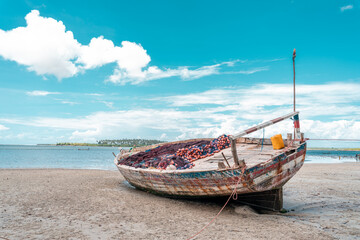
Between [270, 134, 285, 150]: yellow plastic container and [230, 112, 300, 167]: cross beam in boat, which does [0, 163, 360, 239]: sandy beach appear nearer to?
[230, 112, 300, 167]: cross beam in boat

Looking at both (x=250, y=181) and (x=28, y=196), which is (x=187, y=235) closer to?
(x=250, y=181)

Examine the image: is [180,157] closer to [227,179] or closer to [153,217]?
[153,217]

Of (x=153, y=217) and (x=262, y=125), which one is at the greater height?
(x=262, y=125)

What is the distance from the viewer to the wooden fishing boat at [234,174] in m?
6.03

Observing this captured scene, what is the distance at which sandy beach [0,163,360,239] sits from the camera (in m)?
5.61

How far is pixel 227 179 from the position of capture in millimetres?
6176

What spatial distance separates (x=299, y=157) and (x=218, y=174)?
2671 mm

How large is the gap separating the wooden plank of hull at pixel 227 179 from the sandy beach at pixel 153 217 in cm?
64

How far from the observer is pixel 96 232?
222 inches

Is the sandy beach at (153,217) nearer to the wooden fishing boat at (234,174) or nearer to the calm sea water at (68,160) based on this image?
the wooden fishing boat at (234,174)

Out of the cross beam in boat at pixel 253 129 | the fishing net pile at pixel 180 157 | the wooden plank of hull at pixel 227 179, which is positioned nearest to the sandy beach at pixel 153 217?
the wooden plank of hull at pixel 227 179

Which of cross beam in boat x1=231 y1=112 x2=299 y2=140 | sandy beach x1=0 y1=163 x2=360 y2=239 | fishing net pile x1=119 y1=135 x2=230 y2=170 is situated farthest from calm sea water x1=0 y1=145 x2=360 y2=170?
cross beam in boat x1=231 y1=112 x2=299 y2=140

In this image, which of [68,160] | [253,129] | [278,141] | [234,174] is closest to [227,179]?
[234,174]

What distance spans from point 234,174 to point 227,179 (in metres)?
0.25
